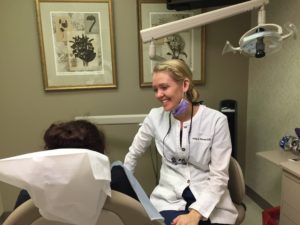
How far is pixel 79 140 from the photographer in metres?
0.90

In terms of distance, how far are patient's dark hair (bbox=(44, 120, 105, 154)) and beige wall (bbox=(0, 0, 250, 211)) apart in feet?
3.81

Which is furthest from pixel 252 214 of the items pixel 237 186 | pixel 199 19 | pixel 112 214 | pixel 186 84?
pixel 112 214

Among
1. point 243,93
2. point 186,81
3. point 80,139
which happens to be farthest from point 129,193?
point 243,93

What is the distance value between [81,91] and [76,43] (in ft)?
1.16

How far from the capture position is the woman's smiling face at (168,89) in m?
1.29

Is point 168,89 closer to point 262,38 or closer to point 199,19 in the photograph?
point 199,19

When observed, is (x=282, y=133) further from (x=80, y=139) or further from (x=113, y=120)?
(x=80, y=139)

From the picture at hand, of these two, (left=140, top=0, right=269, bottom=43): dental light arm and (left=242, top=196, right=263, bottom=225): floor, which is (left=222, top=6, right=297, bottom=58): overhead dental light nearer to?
(left=140, top=0, right=269, bottom=43): dental light arm

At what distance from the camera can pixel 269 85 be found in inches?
79.6

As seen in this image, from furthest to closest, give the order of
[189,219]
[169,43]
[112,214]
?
[169,43], [189,219], [112,214]

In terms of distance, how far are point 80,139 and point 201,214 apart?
0.61m

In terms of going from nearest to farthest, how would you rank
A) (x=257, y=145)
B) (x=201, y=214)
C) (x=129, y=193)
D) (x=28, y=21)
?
(x=129, y=193), (x=201, y=214), (x=28, y=21), (x=257, y=145)

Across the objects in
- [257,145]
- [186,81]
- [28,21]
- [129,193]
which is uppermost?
→ [28,21]

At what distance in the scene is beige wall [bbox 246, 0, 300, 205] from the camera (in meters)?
1.78
